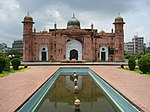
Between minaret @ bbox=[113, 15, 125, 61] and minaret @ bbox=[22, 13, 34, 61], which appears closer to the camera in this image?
minaret @ bbox=[22, 13, 34, 61]

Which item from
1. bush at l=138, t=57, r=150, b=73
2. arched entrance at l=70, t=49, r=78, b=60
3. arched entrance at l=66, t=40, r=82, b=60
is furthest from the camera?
arched entrance at l=70, t=49, r=78, b=60

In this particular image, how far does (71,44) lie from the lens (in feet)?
103

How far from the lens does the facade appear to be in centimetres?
3061

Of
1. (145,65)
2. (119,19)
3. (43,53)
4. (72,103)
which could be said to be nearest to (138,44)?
(119,19)

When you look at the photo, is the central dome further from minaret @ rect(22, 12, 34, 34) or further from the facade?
minaret @ rect(22, 12, 34, 34)

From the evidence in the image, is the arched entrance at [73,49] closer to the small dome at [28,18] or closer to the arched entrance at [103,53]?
the arched entrance at [103,53]

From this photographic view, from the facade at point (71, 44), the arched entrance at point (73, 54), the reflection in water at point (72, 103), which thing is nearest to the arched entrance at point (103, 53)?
the facade at point (71, 44)

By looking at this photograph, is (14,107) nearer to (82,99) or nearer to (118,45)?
(82,99)

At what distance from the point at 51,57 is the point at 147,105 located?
2575 cm

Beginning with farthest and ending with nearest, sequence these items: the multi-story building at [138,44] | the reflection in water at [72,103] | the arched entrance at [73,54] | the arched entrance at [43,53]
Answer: the multi-story building at [138,44]
the arched entrance at [73,54]
the arched entrance at [43,53]
the reflection in water at [72,103]

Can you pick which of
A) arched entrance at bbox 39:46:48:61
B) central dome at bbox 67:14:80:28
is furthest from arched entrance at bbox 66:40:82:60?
central dome at bbox 67:14:80:28

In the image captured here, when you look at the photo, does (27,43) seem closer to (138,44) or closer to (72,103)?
(72,103)

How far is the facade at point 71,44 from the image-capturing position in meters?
30.6

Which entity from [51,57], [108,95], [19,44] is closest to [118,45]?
[51,57]
